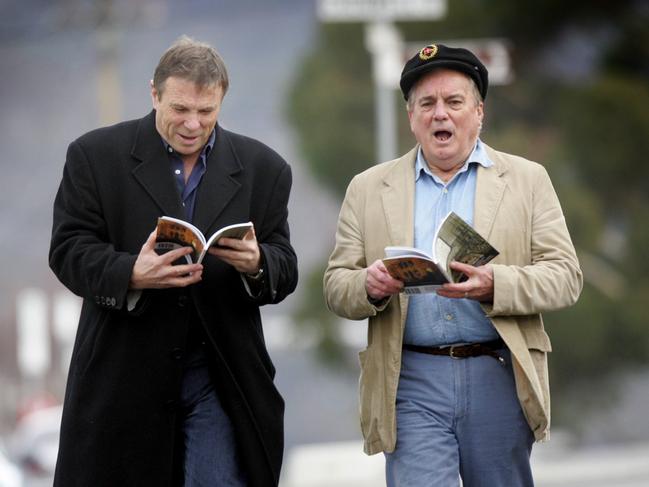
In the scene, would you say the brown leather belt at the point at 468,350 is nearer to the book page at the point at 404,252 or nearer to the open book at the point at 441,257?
the open book at the point at 441,257

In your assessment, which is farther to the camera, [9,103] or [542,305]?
[9,103]

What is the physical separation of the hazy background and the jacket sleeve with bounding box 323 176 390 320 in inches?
509

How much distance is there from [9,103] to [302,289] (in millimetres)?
4885

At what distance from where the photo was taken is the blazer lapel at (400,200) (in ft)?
15.6

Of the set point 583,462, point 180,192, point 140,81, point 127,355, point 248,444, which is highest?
point 140,81

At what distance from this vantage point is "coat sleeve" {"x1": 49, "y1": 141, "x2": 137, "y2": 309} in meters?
4.45

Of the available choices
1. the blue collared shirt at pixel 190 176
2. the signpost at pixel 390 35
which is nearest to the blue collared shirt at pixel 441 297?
the blue collared shirt at pixel 190 176

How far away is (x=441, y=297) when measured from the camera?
4711 mm

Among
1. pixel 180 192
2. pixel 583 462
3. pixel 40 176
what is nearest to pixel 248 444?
pixel 180 192

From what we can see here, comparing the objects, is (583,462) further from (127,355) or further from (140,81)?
(127,355)

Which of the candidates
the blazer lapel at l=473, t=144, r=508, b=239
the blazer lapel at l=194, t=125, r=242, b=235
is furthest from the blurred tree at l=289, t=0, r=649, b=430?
the blazer lapel at l=194, t=125, r=242, b=235

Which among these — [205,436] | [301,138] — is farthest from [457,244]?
[301,138]

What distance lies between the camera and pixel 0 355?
18.5 metres

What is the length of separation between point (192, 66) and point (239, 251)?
2.00 ft
